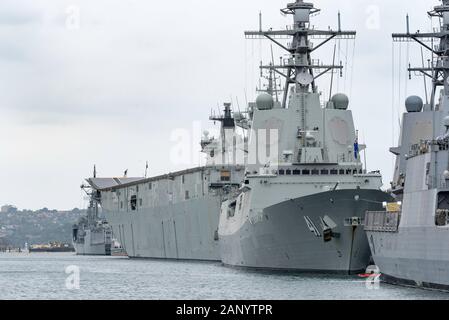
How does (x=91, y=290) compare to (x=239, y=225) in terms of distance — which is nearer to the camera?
(x=91, y=290)

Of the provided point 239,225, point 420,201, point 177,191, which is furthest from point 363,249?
point 177,191

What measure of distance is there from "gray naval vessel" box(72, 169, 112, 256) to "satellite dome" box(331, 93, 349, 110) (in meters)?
83.7

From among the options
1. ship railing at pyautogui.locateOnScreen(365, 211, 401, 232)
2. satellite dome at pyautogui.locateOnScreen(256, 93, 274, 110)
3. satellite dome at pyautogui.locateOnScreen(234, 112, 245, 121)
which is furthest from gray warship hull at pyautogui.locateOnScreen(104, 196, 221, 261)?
ship railing at pyautogui.locateOnScreen(365, 211, 401, 232)

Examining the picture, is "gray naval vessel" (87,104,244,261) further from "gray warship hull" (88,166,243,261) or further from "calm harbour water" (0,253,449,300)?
"calm harbour water" (0,253,449,300)

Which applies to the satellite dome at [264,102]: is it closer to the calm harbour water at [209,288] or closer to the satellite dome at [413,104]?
the satellite dome at [413,104]

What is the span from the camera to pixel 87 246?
15962 centimetres

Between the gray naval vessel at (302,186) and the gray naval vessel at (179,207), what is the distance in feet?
44.4

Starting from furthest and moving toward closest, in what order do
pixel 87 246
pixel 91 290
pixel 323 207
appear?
pixel 87 246 → pixel 323 207 → pixel 91 290

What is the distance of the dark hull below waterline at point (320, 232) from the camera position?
57.2 meters

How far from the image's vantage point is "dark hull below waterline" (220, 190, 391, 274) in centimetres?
5716

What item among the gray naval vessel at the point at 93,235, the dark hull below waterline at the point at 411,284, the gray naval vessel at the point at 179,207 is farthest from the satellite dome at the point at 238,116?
the gray naval vessel at the point at 93,235

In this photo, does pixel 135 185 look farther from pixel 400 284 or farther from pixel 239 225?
pixel 400 284

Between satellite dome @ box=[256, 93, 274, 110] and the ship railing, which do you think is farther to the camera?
satellite dome @ box=[256, 93, 274, 110]
